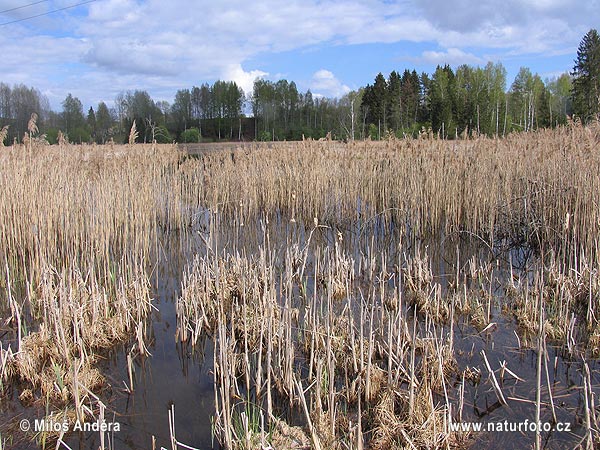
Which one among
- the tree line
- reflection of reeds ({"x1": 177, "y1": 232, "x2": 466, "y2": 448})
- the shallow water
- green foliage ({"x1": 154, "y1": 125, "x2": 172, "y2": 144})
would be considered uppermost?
the tree line

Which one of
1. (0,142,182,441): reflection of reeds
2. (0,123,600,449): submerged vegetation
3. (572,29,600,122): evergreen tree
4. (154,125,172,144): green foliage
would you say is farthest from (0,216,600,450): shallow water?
(572,29,600,122): evergreen tree

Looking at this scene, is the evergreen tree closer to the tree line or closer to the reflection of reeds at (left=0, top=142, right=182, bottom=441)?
the tree line

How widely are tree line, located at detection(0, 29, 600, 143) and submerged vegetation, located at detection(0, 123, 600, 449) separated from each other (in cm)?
2416

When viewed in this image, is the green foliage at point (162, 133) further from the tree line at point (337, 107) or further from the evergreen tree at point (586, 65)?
the evergreen tree at point (586, 65)

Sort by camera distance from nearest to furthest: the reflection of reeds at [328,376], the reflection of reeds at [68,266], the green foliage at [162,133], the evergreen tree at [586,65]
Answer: the reflection of reeds at [328,376], the reflection of reeds at [68,266], the green foliage at [162,133], the evergreen tree at [586,65]

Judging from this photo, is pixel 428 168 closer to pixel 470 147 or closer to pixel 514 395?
pixel 470 147

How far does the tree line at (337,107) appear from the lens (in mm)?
36000

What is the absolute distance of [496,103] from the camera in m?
42.4

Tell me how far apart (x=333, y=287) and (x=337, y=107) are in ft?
160

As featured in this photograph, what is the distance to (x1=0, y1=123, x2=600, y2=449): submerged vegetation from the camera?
275 centimetres

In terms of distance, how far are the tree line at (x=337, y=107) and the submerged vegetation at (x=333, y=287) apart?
24.2 meters

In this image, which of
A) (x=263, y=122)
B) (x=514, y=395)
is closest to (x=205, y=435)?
(x=514, y=395)

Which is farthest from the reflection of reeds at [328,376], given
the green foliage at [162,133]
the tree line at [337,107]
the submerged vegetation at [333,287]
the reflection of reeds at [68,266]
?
the tree line at [337,107]

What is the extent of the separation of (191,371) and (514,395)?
86.4 inches
